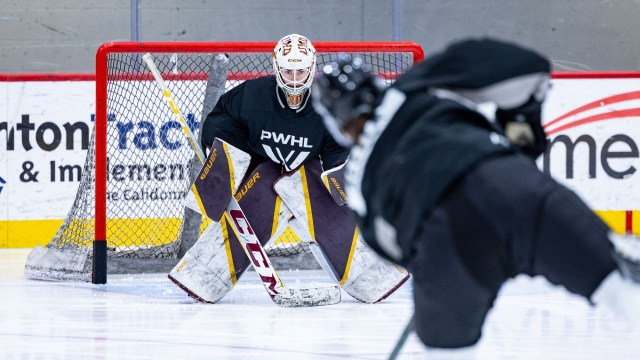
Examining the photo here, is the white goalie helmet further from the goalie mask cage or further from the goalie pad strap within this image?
the goalie mask cage

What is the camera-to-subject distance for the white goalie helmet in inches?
159

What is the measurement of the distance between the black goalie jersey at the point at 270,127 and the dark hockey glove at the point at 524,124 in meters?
2.35

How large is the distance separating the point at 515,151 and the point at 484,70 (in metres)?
0.13

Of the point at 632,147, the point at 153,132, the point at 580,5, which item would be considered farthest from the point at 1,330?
the point at 580,5

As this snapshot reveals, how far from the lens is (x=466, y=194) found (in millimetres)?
1550

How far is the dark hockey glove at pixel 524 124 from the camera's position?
1.72 metres

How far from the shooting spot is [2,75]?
5.97 m

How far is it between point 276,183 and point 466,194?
269 cm

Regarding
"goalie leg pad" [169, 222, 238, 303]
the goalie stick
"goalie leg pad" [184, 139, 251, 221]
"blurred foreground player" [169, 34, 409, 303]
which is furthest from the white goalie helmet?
"goalie leg pad" [169, 222, 238, 303]

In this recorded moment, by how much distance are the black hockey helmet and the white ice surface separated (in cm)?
133

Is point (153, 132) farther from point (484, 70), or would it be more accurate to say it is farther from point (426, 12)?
point (484, 70)

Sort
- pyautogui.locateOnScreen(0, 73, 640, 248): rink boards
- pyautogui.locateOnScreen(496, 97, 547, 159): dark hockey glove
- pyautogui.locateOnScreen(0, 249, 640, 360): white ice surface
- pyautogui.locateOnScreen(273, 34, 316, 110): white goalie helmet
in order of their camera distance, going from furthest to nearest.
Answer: pyautogui.locateOnScreen(0, 73, 640, 248): rink boards < pyautogui.locateOnScreen(273, 34, 316, 110): white goalie helmet < pyautogui.locateOnScreen(0, 249, 640, 360): white ice surface < pyautogui.locateOnScreen(496, 97, 547, 159): dark hockey glove

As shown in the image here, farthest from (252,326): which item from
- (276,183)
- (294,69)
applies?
(294,69)

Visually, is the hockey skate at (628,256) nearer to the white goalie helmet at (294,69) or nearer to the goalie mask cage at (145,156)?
the white goalie helmet at (294,69)
